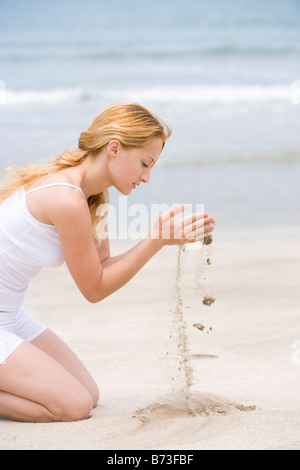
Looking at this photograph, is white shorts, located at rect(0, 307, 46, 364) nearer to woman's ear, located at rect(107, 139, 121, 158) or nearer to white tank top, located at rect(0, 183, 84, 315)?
white tank top, located at rect(0, 183, 84, 315)

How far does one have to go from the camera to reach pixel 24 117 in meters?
13.1

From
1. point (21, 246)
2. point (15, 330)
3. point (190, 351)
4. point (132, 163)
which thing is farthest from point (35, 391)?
point (190, 351)

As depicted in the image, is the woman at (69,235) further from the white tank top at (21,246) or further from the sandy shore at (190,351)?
the sandy shore at (190,351)

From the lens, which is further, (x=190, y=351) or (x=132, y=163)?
(x=190, y=351)

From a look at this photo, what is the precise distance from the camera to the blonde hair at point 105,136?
10.6 ft

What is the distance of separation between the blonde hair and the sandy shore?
2.14 feet

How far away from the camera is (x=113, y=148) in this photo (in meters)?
3.26

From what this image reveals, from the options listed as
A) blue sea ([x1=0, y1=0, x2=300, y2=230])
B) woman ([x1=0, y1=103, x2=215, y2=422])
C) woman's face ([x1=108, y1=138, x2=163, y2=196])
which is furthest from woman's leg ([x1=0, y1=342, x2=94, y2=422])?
blue sea ([x1=0, y1=0, x2=300, y2=230])

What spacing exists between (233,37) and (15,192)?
20228 mm

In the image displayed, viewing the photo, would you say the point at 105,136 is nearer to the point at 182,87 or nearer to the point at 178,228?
the point at 178,228

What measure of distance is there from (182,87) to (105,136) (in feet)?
41.6

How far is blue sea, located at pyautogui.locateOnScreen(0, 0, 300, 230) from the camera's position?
908cm
